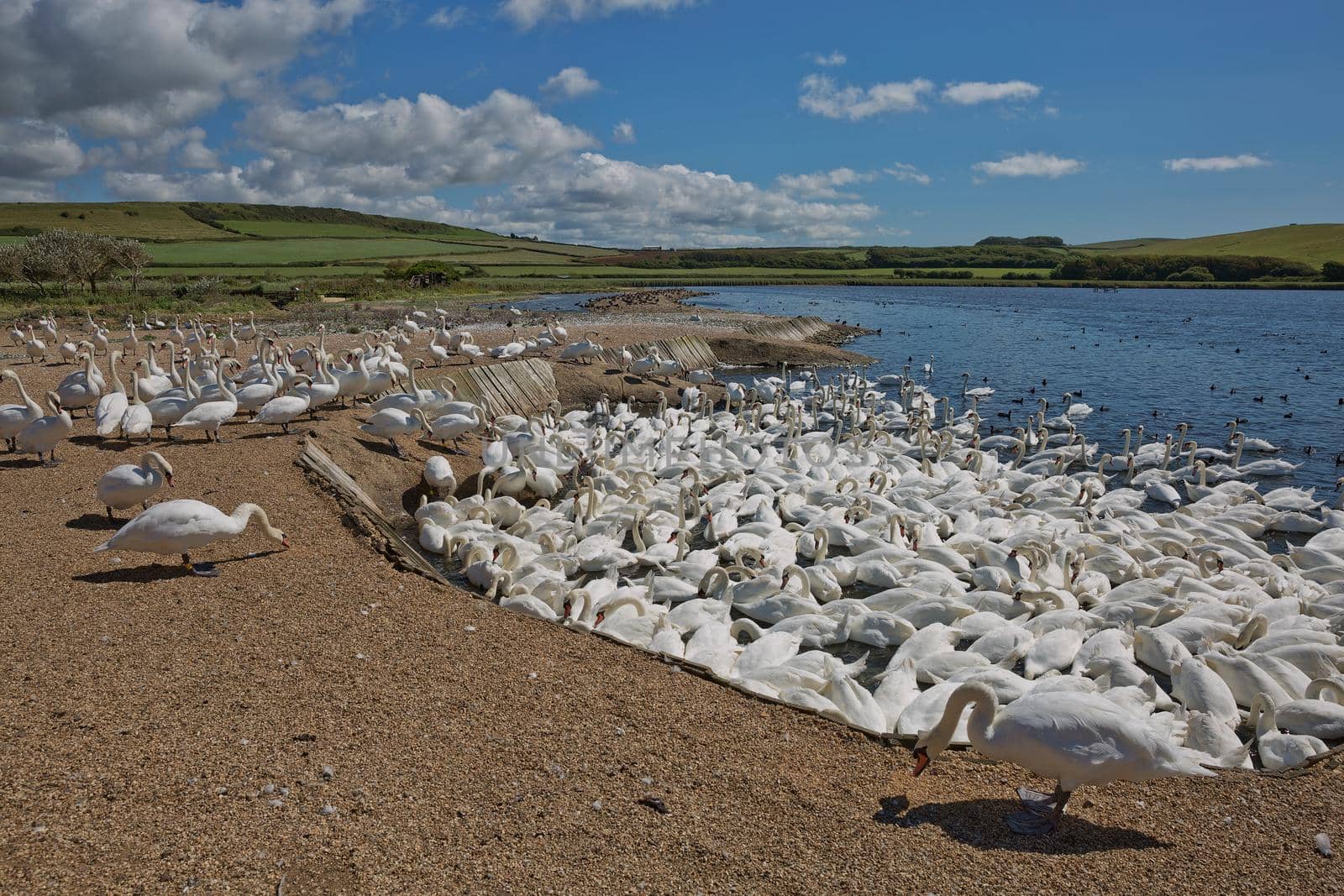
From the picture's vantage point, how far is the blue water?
87.6 feet

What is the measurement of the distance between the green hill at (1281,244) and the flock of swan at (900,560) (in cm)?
10635

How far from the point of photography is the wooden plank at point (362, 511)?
1035 centimetres

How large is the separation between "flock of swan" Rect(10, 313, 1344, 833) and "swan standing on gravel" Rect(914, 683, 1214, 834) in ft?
0.06

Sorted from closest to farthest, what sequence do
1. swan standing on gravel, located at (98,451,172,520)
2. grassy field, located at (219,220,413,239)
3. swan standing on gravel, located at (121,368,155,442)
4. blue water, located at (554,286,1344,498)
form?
1. swan standing on gravel, located at (98,451,172,520)
2. swan standing on gravel, located at (121,368,155,442)
3. blue water, located at (554,286,1344,498)
4. grassy field, located at (219,220,413,239)

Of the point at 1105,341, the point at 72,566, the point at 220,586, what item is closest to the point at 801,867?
the point at 220,586

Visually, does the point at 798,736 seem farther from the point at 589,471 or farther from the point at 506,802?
the point at 589,471

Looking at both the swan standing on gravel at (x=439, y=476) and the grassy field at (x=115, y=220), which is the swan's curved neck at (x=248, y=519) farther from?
the grassy field at (x=115, y=220)

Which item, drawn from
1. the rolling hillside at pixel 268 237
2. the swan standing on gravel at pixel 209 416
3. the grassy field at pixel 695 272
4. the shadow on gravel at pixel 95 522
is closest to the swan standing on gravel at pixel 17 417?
the swan standing on gravel at pixel 209 416

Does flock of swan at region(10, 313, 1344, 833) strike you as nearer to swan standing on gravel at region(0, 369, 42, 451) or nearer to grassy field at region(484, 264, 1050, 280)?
swan standing on gravel at region(0, 369, 42, 451)

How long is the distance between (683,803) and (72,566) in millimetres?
7234

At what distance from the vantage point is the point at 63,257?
44.5 meters

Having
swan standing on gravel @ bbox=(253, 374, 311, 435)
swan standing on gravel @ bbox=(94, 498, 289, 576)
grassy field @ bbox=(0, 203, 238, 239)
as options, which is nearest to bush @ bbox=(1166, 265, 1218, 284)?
swan standing on gravel @ bbox=(253, 374, 311, 435)

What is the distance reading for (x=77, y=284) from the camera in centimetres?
5731

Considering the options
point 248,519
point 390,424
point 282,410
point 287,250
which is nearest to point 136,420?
point 282,410
